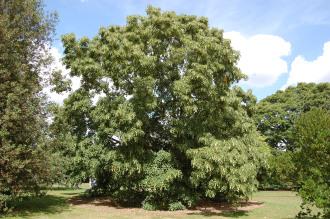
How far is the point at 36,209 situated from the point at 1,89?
656 centimetres

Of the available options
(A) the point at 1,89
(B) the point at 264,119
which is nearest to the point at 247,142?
(A) the point at 1,89

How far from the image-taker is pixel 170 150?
2145 cm

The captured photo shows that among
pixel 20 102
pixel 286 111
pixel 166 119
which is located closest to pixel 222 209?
pixel 166 119

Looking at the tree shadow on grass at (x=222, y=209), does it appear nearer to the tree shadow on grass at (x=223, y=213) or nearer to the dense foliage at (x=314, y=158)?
the tree shadow on grass at (x=223, y=213)

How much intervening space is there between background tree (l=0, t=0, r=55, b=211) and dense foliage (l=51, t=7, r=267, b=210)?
1552 millimetres

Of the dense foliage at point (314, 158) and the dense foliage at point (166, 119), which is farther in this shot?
the dense foliage at point (166, 119)

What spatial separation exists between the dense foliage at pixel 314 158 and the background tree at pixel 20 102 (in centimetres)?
1089

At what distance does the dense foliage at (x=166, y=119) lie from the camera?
19125 mm

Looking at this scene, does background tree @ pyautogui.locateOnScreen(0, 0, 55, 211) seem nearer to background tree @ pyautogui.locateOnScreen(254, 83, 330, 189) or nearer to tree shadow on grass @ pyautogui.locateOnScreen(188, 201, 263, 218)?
tree shadow on grass @ pyautogui.locateOnScreen(188, 201, 263, 218)

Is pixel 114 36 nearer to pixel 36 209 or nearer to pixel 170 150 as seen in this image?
pixel 170 150

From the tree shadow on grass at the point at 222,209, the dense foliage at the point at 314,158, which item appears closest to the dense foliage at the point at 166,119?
the tree shadow on grass at the point at 222,209

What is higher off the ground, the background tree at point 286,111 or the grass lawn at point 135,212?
the background tree at point 286,111

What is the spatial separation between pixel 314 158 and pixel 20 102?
39.4 ft

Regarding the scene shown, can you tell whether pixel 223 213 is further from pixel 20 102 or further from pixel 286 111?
pixel 286 111
